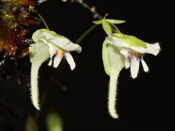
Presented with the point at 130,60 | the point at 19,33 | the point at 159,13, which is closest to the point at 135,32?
the point at 159,13

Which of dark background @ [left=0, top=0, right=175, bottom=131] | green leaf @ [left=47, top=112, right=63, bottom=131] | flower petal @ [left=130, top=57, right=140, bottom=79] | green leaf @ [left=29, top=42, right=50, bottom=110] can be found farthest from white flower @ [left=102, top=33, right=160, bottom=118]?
dark background @ [left=0, top=0, right=175, bottom=131]

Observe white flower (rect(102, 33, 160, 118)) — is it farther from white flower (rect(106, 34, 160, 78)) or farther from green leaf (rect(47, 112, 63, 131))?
green leaf (rect(47, 112, 63, 131))

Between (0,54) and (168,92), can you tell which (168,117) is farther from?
(0,54)

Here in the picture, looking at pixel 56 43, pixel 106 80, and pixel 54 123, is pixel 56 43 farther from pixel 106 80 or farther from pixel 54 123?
pixel 106 80

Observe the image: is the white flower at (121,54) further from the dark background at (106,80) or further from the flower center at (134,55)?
the dark background at (106,80)

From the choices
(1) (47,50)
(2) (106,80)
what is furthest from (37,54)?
(2) (106,80)

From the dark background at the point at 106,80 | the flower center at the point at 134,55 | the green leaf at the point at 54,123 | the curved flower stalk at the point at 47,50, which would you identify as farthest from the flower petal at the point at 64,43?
the dark background at the point at 106,80
